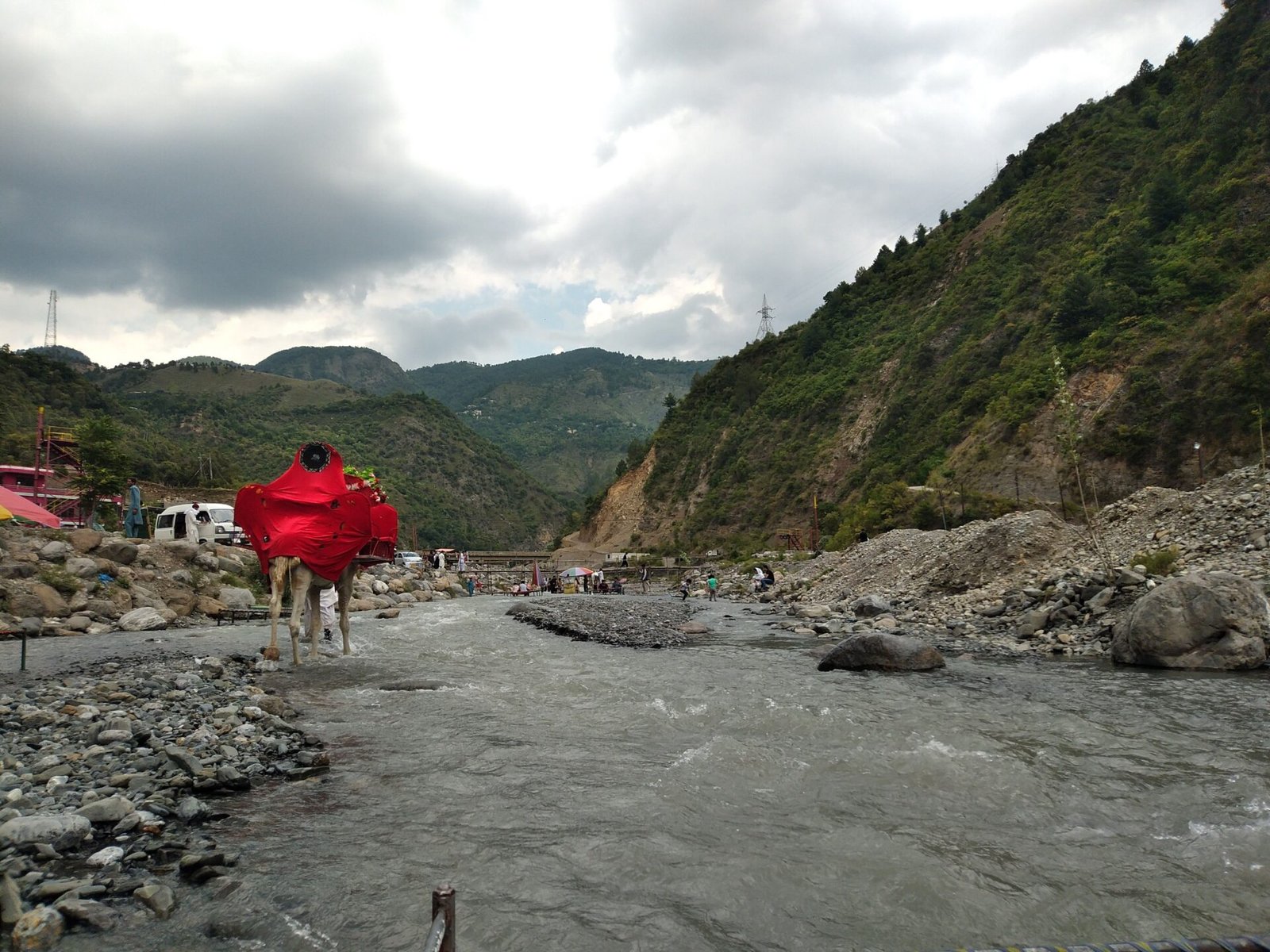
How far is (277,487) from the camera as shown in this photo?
12242 mm

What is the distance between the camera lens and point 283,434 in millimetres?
105062

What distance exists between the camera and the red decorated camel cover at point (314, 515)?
1199cm

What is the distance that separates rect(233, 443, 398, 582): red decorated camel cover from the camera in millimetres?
11992

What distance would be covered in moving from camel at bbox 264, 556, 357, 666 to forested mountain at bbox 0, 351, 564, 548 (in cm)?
5203

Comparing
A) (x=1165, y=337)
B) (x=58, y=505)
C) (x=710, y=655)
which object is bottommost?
(x=710, y=655)

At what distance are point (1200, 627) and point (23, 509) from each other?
23.1 metres

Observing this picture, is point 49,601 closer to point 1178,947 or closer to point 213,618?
point 213,618

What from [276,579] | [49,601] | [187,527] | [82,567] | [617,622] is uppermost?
[187,527]

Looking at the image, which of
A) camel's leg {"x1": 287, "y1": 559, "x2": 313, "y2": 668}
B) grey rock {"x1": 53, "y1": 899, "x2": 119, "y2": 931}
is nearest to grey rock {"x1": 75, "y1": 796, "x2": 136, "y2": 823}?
grey rock {"x1": 53, "y1": 899, "x2": 119, "y2": 931}

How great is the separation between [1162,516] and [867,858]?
59.0 feet

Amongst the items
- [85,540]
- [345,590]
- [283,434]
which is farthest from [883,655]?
[283,434]

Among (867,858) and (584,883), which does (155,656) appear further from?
(867,858)

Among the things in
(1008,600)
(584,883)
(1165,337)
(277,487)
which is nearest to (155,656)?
(277,487)

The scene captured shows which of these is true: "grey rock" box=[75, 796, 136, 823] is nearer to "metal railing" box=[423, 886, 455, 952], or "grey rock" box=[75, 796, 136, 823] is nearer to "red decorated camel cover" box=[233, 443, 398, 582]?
"metal railing" box=[423, 886, 455, 952]
